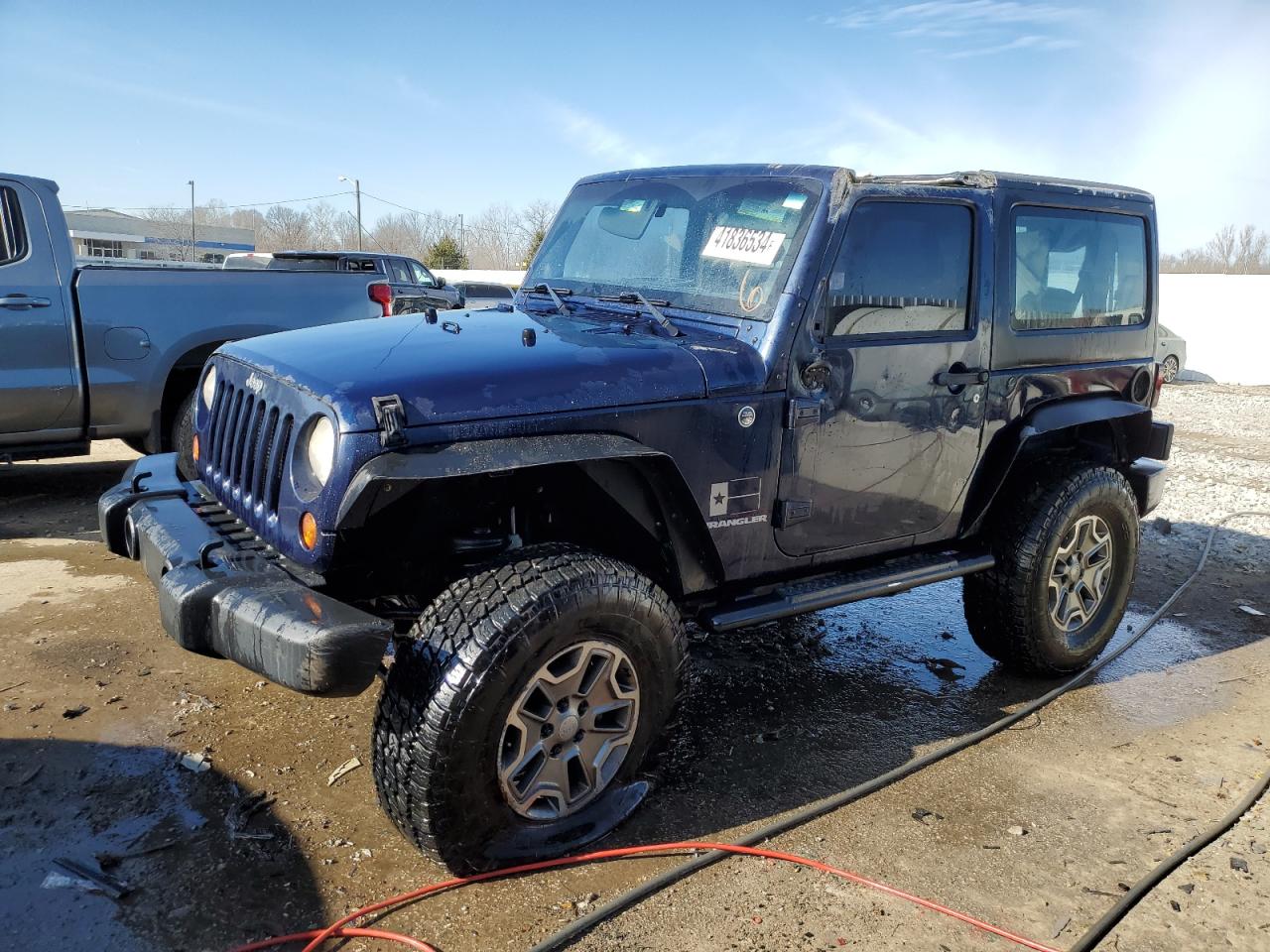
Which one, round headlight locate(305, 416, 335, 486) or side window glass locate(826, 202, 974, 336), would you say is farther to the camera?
side window glass locate(826, 202, 974, 336)

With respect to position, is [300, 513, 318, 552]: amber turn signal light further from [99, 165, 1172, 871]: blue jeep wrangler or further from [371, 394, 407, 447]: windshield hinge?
[371, 394, 407, 447]: windshield hinge

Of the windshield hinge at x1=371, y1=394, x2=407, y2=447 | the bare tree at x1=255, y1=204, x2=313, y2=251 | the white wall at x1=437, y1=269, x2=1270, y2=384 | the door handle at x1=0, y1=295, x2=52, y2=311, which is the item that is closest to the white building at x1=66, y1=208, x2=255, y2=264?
the bare tree at x1=255, y1=204, x2=313, y2=251

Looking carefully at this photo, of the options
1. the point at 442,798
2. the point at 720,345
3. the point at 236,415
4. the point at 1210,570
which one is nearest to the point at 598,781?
the point at 442,798

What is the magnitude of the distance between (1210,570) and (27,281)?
7.66 m

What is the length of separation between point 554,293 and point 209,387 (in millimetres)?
1353

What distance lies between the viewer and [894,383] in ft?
11.9

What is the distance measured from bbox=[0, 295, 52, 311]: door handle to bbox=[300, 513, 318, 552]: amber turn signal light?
4.30 metres

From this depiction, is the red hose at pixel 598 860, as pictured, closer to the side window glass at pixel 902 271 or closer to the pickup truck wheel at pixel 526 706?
the pickup truck wheel at pixel 526 706

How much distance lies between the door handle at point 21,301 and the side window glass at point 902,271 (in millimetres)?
5004

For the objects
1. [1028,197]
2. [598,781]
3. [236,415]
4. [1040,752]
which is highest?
[1028,197]

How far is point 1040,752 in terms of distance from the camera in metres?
3.76

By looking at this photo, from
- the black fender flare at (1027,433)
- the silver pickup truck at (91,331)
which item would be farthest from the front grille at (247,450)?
the black fender flare at (1027,433)

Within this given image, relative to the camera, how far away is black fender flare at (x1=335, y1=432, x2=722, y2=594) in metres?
2.57

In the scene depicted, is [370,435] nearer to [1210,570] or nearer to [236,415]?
[236,415]
